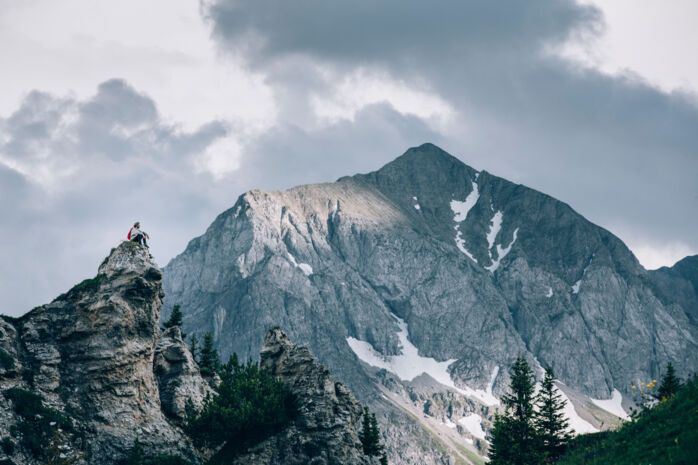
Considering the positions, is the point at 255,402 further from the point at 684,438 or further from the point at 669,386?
the point at 669,386

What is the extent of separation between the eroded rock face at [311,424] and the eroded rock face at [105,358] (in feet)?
23.5

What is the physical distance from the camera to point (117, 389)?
52000mm

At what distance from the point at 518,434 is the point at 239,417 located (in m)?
27.8

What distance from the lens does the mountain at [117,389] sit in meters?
46.0

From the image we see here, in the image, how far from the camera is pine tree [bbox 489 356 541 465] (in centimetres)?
6191

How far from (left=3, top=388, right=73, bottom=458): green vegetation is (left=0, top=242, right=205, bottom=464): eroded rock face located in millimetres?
932

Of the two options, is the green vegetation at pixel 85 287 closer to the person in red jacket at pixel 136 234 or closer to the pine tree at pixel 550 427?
the person in red jacket at pixel 136 234

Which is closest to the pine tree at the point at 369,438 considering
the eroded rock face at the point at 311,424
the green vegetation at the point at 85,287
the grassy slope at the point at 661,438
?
the eroded rock face at the point at 311,424

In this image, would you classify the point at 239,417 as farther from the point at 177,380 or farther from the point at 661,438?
the point at 661,438

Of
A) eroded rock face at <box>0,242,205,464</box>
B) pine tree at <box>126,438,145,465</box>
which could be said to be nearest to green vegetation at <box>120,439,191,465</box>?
pine tree at <box>126,438,145,465</box>

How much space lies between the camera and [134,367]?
53875 mm

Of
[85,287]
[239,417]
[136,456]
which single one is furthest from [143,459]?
[85,287]

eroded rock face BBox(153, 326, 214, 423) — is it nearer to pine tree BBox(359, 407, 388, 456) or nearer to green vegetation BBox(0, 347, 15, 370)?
green vegetation BBox(0, 347, 15, 370)

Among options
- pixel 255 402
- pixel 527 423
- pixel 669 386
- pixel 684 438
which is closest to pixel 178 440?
pixel 255 402
